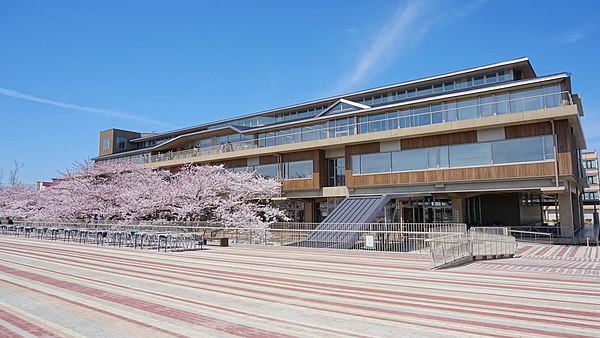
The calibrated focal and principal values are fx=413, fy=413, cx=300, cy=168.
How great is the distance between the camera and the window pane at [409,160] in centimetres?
2828

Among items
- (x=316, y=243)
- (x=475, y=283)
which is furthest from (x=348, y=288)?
(x=316, y=243)

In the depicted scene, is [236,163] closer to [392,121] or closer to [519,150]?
[392,121]

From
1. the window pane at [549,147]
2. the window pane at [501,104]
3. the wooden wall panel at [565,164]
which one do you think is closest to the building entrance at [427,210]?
the window pane at [501,104]

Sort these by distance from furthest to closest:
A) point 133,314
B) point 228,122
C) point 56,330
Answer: point 228,122, point 133,314, point 56,330

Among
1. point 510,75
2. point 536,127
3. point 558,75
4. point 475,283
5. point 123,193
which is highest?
point 510,75

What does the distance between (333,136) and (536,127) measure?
1432 cm

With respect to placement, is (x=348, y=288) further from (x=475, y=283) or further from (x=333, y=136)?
(x=333, y=136)

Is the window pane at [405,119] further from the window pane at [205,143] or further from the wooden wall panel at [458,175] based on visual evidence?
the window pane at [205,143]

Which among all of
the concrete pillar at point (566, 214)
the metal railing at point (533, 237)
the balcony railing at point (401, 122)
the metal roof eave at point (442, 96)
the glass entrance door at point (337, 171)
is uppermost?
the metal roof eave at point (442, 96)

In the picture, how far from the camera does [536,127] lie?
2445 cm

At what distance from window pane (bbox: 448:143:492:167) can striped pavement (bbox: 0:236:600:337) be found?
37.1 ft

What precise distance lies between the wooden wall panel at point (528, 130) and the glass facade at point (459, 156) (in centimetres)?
25

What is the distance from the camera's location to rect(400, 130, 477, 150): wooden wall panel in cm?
2661

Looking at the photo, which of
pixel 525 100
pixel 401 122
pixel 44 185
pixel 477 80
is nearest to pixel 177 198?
pixel 401 122
